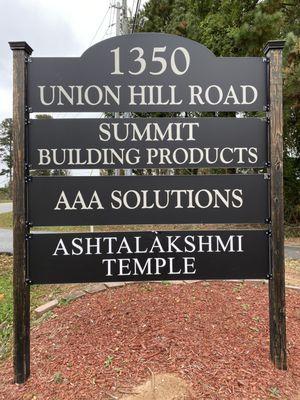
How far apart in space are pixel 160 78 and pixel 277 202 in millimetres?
1298

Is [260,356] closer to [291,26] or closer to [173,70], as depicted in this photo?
[173,70]

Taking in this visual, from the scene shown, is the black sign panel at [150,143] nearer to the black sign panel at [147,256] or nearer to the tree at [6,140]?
the black sign panel at [147,256]

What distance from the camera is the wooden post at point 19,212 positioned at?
2664 mm

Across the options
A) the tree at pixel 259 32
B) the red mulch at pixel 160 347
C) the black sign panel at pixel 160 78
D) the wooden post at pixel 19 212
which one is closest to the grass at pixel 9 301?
the red mulch at pixel 160 347

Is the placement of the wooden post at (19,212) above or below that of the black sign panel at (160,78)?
below

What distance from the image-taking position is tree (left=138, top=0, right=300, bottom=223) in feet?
29.9

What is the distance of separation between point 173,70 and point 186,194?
95 centimetres

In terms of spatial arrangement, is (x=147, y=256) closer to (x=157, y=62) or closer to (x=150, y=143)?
(x=150, y=143)

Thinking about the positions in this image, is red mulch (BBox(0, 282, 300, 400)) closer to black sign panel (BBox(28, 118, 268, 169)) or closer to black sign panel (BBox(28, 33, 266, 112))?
black sign panel (BBox(28, 118, 268, 169))

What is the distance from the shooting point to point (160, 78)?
2793 mm

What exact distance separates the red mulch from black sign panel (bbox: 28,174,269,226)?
1024mm

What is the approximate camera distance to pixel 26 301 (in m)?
2.69

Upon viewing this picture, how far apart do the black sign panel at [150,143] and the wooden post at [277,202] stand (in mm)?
93

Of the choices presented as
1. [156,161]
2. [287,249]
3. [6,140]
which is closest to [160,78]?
[156,161]
